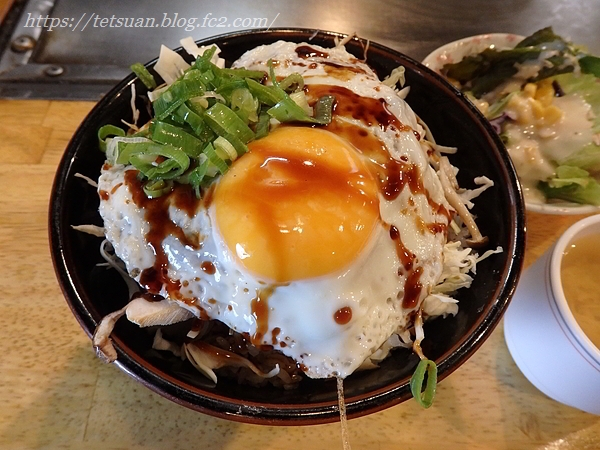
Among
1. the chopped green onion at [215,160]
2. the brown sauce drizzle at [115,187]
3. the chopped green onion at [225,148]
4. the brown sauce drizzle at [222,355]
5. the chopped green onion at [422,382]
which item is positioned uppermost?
the chopped green onion at [225,148]

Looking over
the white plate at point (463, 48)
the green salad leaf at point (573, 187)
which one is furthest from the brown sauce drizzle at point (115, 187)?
the green salad leaf at point (573, 187)

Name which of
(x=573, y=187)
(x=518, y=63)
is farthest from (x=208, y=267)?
(x=518, y=63)

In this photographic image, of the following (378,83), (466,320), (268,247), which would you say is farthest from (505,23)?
(268,247)

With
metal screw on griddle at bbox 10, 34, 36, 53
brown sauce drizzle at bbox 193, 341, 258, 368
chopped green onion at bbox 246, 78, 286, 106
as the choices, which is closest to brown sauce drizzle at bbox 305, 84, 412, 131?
chopped green onion at bbox 246, 78, 286, 106

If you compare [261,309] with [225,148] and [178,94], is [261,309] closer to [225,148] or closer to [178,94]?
[225,148]

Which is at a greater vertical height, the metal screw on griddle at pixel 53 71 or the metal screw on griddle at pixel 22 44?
the metal screw on griddle at pixel 53 71

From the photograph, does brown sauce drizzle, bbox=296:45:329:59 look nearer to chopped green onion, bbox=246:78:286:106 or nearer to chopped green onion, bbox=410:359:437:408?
chopped green onion, bbox=246:78:286:106

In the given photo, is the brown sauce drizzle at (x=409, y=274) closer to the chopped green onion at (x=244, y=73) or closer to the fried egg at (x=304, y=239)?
the fried egg at (x=304, y=239)
